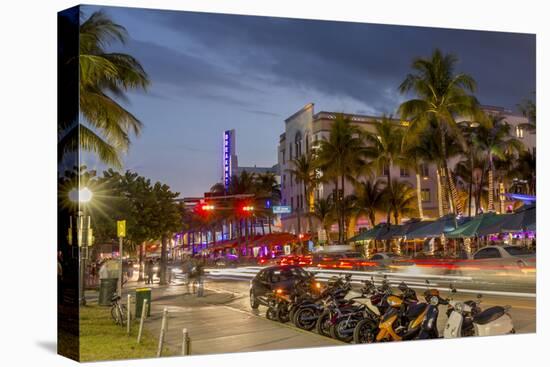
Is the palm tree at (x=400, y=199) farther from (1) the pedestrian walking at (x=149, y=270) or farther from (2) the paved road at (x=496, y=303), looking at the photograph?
(1) the pedestrian walking at (x=149, y=270)

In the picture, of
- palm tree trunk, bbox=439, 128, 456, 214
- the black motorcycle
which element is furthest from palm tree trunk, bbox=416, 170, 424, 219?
the black motorcycle

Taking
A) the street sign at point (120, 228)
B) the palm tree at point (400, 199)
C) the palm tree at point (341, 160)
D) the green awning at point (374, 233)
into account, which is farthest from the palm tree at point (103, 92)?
the palm tree at point (400, 199)

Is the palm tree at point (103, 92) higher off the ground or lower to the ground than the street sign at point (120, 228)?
higher

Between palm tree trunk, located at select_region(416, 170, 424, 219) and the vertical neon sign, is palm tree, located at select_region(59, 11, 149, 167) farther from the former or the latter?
palm tree trunk, located at select_region(416, 170, 424, 219)

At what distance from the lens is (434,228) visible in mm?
15594

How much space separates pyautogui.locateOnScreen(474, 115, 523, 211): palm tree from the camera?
15.9m

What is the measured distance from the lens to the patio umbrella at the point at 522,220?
15.5m

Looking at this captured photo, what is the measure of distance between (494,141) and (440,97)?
65.0 inches

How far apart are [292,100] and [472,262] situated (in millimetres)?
4905

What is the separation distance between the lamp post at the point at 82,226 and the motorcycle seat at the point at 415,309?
19.0 ft

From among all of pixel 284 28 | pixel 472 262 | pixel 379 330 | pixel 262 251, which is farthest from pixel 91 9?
pixel 472 262

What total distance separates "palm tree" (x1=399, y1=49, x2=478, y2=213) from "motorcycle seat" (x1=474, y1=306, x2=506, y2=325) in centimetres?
213

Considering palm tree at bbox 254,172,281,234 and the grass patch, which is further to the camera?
palm tree at bbox 254,172,281,234

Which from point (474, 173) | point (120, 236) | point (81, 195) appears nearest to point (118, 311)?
point (120, 236)
